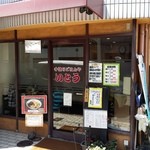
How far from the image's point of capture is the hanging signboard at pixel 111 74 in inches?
221

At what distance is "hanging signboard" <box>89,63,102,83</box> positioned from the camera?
228 inches

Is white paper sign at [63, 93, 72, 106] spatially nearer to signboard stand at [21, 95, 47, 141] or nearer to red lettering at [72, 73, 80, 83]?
red lettering at [72, 73, 80, 83]

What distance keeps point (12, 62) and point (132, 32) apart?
3770 millimetres

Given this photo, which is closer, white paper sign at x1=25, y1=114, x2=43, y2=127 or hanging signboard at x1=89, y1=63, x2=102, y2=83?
hanging signboard at x1=89, y1=63, x2=102, y2=83

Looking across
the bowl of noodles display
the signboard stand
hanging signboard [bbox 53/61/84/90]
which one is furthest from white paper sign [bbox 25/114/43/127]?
hanging signboard [bbox 53/61/84/90]

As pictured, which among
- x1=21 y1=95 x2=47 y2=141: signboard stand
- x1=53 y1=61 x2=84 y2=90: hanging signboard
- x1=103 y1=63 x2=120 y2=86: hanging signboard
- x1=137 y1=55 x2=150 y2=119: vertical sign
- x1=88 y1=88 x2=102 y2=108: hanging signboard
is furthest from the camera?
x1=21 y1=95 x2=47 y2=141: signboard stand

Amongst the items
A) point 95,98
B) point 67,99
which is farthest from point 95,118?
point 67,99

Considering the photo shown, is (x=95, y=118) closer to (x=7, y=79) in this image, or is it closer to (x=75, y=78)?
(x=75, y=78)

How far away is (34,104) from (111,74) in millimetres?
2251

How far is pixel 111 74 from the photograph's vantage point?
5672mm

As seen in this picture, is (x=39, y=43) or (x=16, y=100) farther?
(x=16, y=100)

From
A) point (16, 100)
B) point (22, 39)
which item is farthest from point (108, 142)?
point (22, 39)

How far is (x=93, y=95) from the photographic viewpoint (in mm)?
5836

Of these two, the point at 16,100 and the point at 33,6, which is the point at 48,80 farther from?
the point at 33,6
